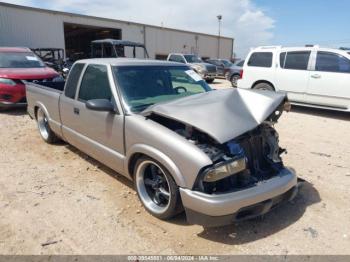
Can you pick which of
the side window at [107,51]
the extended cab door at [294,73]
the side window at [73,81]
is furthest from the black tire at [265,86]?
the side window at [107,51]

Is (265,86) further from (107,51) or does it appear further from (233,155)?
(107,51)

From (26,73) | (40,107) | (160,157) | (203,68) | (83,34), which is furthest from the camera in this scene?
(83,34)

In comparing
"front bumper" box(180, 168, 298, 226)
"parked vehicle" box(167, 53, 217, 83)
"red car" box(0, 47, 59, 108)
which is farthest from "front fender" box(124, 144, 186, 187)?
"parked vehicle" box(167, 53, 217, 83)

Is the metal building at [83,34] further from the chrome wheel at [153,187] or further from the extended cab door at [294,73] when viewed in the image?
the chrome wheel at [153,187]

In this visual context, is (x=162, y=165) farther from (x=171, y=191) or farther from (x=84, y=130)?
(x=84, y=130)

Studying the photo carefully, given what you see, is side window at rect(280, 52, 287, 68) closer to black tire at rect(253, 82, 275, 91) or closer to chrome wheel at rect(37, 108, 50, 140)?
black tire at rect(253, 82, 275, 91)

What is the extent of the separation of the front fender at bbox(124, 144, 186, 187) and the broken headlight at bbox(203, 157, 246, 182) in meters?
0.25

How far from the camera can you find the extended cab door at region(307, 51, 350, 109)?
8227 mm

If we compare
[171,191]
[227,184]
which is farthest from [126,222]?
[227,184]

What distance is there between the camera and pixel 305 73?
891cm

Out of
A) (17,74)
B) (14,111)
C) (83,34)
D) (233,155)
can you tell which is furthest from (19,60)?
(83,34)

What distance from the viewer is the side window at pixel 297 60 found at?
29.4ft

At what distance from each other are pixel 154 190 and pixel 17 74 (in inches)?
276

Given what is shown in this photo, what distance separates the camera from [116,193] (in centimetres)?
389
